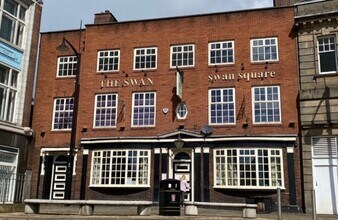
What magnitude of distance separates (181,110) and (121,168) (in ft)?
14.9

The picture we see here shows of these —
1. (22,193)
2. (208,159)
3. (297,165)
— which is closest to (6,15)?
(22,193)

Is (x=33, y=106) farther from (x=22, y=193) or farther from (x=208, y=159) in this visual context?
(x=208, y=159)

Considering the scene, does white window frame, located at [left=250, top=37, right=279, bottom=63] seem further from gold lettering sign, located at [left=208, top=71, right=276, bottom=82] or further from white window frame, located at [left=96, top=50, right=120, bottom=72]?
white window frame, located at [left=96, top=50, right=120, bottom=72]

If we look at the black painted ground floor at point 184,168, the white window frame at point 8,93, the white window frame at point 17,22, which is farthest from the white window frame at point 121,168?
the white window frame at point 17,22

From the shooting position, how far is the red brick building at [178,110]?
68.2 feet

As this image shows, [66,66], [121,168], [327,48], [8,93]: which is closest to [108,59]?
[66,66]

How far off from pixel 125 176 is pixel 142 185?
3.61 feet

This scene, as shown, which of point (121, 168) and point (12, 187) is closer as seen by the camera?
point (12, 187)

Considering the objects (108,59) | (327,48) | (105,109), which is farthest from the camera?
(108,59)

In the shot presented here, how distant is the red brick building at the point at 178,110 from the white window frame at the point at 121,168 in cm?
5

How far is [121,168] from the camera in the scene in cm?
2247

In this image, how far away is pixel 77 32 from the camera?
25.7m

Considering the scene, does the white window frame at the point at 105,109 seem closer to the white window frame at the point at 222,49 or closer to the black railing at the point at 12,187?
the black railing at the point at 12,187

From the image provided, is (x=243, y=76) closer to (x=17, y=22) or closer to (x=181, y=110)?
(x=181, y=110)
